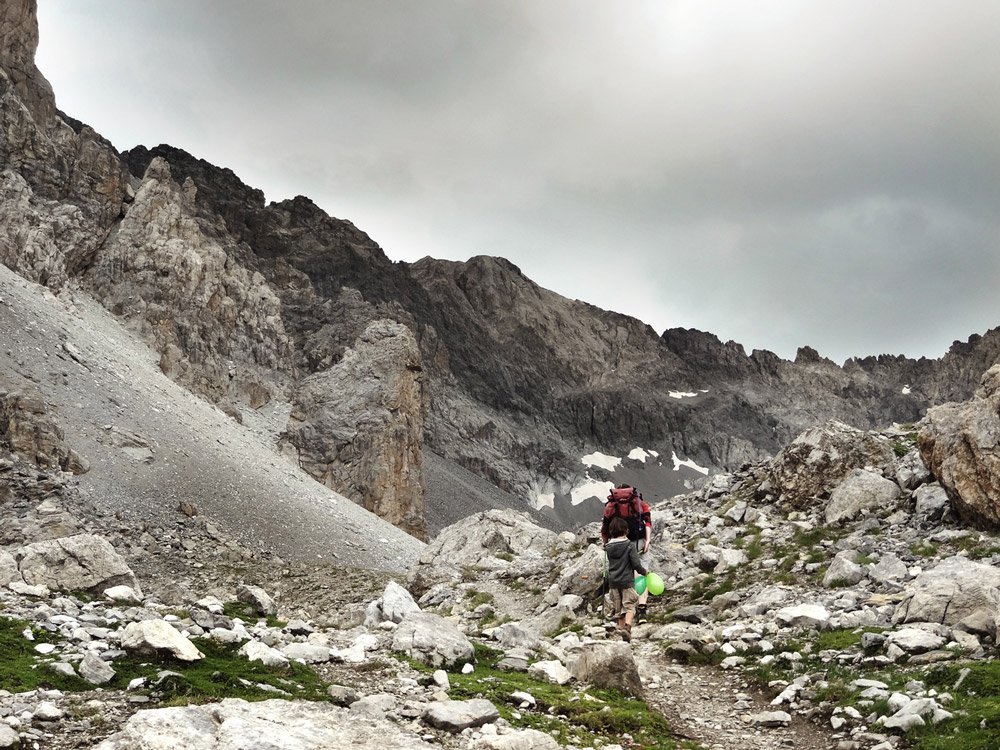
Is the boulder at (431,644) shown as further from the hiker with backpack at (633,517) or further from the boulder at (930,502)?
the boulder at (930,502)

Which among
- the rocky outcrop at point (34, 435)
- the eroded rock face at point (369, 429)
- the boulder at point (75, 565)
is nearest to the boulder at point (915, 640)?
the boulder at point (75, 565)

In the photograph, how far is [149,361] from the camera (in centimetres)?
9762

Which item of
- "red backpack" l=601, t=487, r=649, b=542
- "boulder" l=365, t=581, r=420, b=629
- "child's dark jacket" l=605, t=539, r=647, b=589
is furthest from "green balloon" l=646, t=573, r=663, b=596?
"boulder" l=365, t=581, r=420, b=629

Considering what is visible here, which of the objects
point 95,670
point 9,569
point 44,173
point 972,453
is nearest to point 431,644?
point 95,670

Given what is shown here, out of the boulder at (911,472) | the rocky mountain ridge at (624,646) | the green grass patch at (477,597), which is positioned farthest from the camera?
the green grass patch at (477,597)

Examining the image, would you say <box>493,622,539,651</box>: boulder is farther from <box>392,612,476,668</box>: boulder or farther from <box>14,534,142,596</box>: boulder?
<box>14,534,142,596</box>: boulder

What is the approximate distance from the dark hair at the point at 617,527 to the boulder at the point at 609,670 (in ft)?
20.2

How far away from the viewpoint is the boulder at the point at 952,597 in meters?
11.5

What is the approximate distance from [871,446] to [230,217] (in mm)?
177062

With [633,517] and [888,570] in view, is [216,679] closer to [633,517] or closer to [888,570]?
[633,517]

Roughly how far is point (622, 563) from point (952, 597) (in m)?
7.22

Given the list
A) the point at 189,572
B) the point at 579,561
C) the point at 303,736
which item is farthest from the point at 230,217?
the point at 303,736

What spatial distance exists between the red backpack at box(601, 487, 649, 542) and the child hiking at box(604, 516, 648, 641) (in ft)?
0.42

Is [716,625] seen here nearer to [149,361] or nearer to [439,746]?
[439,746]
